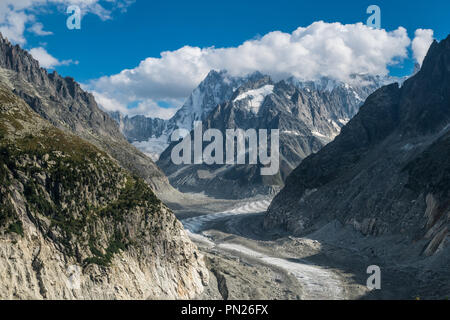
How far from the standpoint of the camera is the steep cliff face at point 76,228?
49.7 meters

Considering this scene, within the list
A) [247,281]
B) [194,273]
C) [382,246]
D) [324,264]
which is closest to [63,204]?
[194,273]

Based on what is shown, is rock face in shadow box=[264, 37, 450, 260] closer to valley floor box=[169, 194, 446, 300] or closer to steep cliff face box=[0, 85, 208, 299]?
valley floor box=[169, 194, 446, 300]

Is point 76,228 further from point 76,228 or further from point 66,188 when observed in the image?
point 66,188

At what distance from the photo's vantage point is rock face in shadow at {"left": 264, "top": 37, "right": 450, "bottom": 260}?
106269 millimetres

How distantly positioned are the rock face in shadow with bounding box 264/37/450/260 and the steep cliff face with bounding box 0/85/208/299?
53407mm

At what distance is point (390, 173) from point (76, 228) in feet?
336

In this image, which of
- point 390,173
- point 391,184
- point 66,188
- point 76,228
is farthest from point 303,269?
point 66,188

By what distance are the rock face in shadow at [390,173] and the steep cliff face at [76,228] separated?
53.4m

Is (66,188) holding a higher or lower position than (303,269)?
higher

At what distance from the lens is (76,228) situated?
5691cm

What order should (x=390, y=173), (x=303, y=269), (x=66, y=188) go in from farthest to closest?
(x=390, y=173) → (x=303, y=269) → (x=66, y=188)
